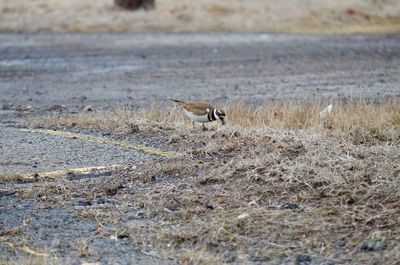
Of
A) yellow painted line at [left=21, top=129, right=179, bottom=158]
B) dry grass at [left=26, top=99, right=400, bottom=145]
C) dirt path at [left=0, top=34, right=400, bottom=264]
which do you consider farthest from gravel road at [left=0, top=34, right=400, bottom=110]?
yellow painted line at [left=21, top=129, right=179, bottom=158]

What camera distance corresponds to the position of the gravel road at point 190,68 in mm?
17094

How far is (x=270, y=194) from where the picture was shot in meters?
8.27

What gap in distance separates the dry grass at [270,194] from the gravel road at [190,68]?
206 inches

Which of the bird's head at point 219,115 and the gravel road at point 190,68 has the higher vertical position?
the bird's head at point 219,115

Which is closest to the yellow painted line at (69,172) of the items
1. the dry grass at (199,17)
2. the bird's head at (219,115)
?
the bird's head at (219,115)

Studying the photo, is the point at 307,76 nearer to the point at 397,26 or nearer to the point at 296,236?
the point at 296,236

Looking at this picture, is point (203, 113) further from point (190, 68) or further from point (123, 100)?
point (190, 68)

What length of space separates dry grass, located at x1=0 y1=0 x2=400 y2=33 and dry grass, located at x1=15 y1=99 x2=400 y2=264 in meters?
19.5

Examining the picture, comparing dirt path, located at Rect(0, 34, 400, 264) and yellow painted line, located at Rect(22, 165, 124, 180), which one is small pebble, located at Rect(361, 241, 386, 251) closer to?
dirt path, located at Rect(0, 34, 400, 264)

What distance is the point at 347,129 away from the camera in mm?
10844

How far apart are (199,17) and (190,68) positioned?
10439mm

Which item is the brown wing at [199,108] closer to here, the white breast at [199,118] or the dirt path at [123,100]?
the white breast at [199,118]

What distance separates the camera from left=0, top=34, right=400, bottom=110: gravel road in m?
17.1

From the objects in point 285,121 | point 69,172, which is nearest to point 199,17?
point 285,121
